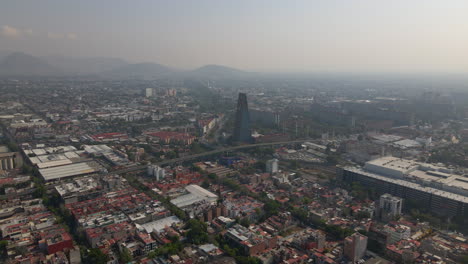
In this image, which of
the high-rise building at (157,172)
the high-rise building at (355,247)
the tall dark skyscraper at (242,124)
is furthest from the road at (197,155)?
the high-rise building at (355,247)

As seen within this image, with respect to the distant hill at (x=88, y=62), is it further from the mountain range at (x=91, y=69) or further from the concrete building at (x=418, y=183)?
the concrete building at (x=418, y=183)

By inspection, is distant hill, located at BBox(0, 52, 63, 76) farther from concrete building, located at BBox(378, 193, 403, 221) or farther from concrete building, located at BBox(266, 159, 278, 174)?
concrete building, located at BBox(378, 193, 403, 221)

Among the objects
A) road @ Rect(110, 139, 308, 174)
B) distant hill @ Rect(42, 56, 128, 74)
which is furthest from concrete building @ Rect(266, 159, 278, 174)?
distant hill @ Rect(42, 56, 128, 74)

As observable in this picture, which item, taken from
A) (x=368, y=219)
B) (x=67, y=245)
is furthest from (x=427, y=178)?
(x=67, y=245)

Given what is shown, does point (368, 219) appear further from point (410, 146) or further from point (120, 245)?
point (410, 146)

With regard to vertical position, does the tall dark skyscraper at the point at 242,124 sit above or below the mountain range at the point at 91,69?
below

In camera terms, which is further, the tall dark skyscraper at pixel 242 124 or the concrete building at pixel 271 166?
the tall dark skyscraper at pixel 242 124
